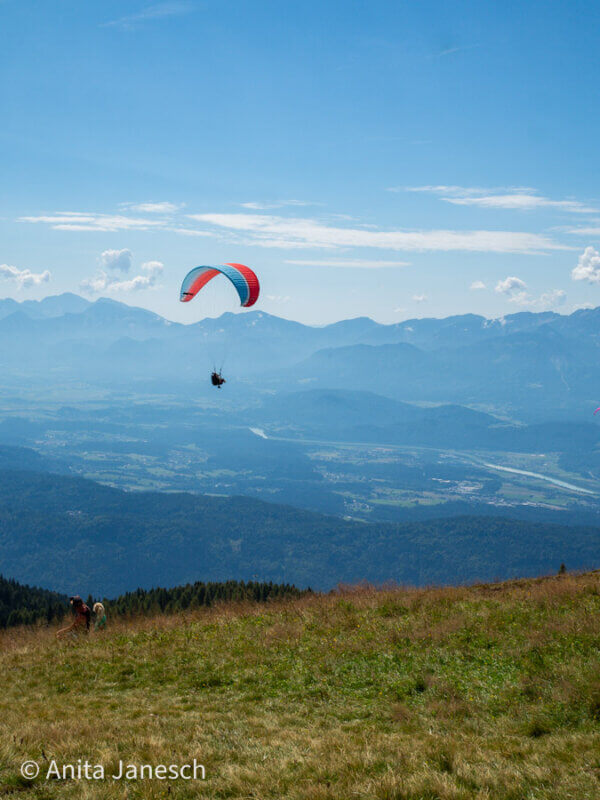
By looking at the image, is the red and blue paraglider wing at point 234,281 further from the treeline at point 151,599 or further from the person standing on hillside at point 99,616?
the person standing on hillside at point 99,616

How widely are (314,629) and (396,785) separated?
9759 mm

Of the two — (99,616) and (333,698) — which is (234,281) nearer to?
(99,616)

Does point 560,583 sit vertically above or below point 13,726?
above

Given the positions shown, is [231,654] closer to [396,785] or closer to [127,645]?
[127,645]

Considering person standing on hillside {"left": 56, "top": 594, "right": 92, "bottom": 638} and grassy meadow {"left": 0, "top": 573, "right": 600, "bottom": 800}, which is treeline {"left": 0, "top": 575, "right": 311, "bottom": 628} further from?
grassy meadow {"left": 0, "top": 573, "right": 600, "bottom": 800}

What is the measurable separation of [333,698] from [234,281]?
86.9 ft

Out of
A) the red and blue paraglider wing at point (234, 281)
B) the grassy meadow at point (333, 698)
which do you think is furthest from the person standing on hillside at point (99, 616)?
the red and blue paraglider wing at point (234, 281)

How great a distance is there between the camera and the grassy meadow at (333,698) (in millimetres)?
7922

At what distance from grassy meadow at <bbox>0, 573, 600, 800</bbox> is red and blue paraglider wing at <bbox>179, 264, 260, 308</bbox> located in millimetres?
19730

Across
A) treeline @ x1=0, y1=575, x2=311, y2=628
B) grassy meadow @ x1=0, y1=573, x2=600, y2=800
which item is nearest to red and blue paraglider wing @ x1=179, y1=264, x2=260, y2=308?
treeline @ x1=0, y1=575, x2=311, y2=628

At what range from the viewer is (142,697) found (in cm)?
1310

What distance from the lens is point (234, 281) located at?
113 feet

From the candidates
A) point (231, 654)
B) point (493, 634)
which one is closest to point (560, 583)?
point (493, 634)

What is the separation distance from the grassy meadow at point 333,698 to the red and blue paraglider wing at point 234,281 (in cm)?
1973
